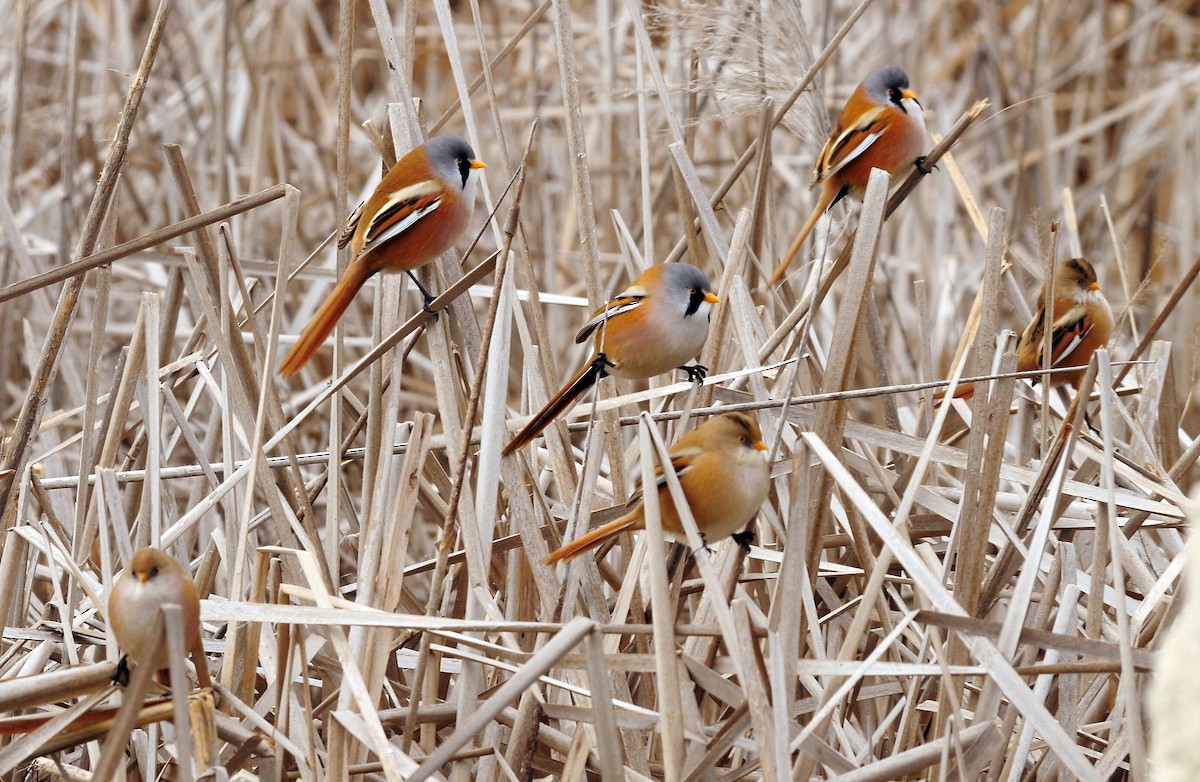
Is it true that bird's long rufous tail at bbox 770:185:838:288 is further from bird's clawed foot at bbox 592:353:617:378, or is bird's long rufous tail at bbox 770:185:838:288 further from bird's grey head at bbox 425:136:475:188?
bird's grey head at bbox 425:136:475:188

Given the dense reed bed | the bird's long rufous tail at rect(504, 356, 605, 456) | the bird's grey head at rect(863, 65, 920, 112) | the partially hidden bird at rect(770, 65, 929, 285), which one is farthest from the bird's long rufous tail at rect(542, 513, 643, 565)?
the bird's grey head at rect(863, 65, 920, 112)

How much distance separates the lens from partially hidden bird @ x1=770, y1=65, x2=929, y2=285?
9.12 ft

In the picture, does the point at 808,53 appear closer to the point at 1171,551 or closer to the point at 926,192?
the point at 1171,551

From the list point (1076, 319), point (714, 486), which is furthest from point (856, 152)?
point (714, 486)

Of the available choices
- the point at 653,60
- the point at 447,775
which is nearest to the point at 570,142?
the point at 653,60

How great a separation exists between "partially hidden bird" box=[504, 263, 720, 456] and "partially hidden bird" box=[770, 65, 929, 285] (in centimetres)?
Answer: 50

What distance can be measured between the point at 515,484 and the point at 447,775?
522mm

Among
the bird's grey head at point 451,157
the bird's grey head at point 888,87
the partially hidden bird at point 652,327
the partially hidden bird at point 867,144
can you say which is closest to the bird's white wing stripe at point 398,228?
the bird's grey head at point 451,157

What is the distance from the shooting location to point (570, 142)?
235 cm

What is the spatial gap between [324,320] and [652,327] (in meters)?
0.62

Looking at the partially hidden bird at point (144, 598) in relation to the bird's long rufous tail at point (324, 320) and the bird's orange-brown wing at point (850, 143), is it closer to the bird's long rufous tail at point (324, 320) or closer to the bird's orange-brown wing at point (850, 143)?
the bird's long rufous tail at point (324, 320)

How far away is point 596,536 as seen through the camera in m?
1.81

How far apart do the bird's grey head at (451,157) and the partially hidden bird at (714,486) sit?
79 cm

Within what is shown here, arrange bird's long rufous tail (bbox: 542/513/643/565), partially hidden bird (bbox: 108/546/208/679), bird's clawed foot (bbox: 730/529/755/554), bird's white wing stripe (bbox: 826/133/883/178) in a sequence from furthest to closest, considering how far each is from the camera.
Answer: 1. bird's white wing stripe (bbox: 826/133/883/178)
2. bird's clawed foot (bbox: 730/529/755/554)
3. bird's long rufous tail (bbox: 542/513/643/565)
4. partially hidden bird (bbox: 108/546/208/679)
